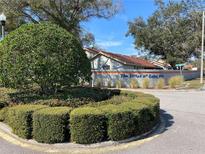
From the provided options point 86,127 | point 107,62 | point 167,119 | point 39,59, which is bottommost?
point 167,119

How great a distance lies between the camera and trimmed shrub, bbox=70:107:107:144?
7.30 metres

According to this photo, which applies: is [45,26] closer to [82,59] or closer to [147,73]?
[82,59]

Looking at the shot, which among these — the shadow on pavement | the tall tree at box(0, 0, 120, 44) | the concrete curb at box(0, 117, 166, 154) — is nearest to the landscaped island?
the concrete curb at box(0, 117, 166, 154)

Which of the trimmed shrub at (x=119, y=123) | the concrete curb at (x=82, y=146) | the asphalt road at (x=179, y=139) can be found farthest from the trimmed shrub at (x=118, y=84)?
the trimmed shrub at (x=119, y=123)

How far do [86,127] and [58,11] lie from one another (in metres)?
22.6

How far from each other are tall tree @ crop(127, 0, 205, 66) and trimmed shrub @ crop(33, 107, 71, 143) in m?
41.8

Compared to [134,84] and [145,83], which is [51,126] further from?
[134,84]

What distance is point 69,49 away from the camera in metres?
10.8

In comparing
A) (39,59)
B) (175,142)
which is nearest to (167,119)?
(175,142)

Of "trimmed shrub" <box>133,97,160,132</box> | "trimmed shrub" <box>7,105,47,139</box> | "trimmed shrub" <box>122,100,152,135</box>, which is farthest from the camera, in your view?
"trimmed shrub" <box>133,97,160,132</box>

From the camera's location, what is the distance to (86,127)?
7.31 meters

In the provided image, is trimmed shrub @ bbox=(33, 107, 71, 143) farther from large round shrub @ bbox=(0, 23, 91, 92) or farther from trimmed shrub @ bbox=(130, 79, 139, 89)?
trimmed shrub @ bbox=(130, 79, 139, 89)

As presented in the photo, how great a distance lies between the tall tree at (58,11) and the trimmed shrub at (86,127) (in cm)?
2077

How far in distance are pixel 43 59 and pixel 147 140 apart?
4572 mm
